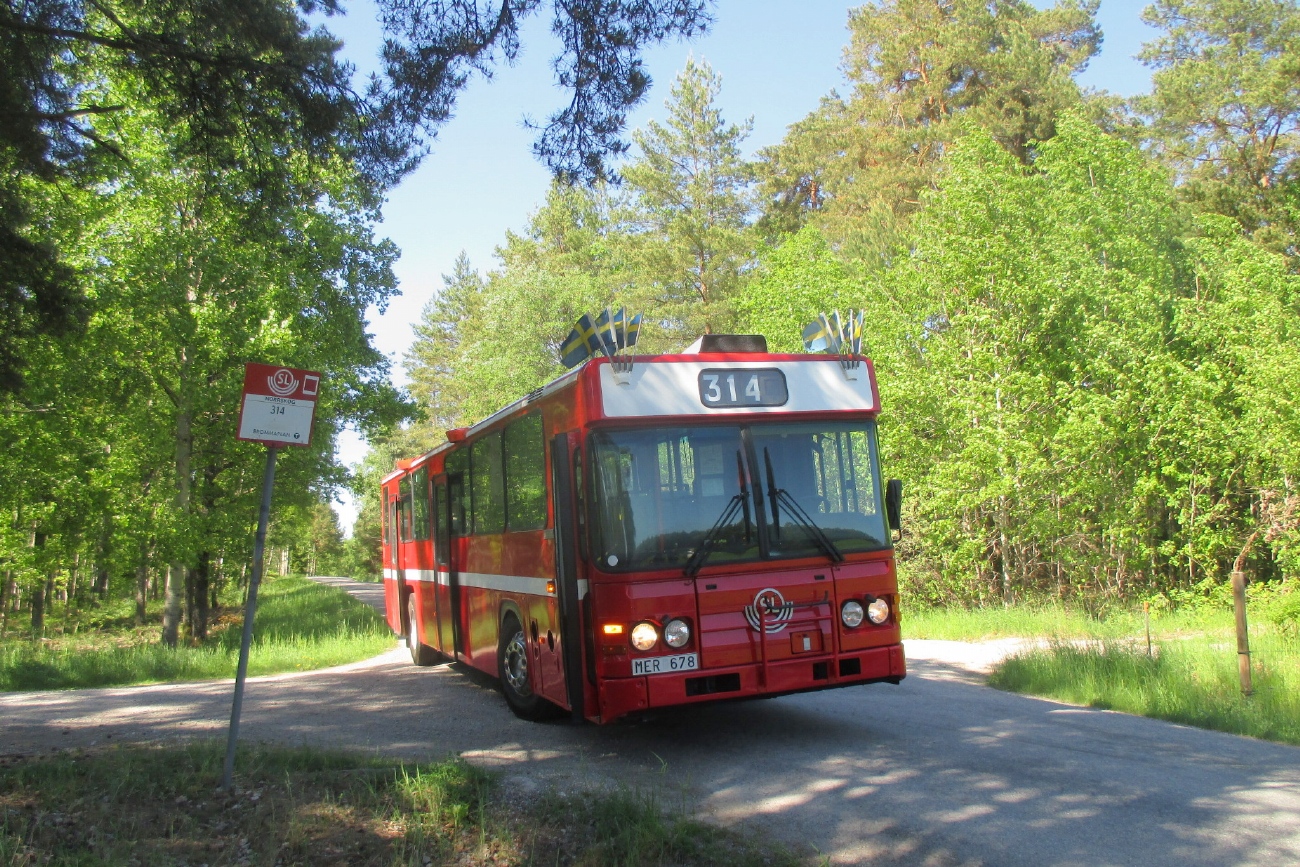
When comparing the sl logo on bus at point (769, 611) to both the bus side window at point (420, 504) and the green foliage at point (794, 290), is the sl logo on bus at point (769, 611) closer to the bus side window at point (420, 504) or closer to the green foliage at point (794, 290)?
the bus side window at point (420, 504)

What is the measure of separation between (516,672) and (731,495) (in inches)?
130

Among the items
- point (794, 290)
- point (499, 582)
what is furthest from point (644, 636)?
point (794, 290)

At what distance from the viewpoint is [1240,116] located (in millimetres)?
30078

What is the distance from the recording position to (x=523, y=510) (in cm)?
890

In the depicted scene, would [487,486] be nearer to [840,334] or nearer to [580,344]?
[580,344]

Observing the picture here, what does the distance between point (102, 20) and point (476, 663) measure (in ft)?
24.9

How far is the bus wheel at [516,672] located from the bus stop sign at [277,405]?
3143mm

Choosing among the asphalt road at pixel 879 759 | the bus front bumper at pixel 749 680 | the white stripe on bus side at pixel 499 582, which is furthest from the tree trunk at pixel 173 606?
the bus front bumper at pixel 749 680

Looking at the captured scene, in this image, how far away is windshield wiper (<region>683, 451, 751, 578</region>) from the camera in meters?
7.11

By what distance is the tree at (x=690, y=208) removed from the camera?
41.2m

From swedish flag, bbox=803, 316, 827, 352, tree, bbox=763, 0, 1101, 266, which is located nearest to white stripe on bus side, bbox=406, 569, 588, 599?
swedish flag, bbox=803, 316, 827, 352

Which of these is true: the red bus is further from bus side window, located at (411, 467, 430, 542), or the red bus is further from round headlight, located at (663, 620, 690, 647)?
bus side window, located at (411, 467, 430, 542)

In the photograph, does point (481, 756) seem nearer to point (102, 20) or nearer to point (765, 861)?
point (765, 861)

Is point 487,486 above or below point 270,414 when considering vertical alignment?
below
